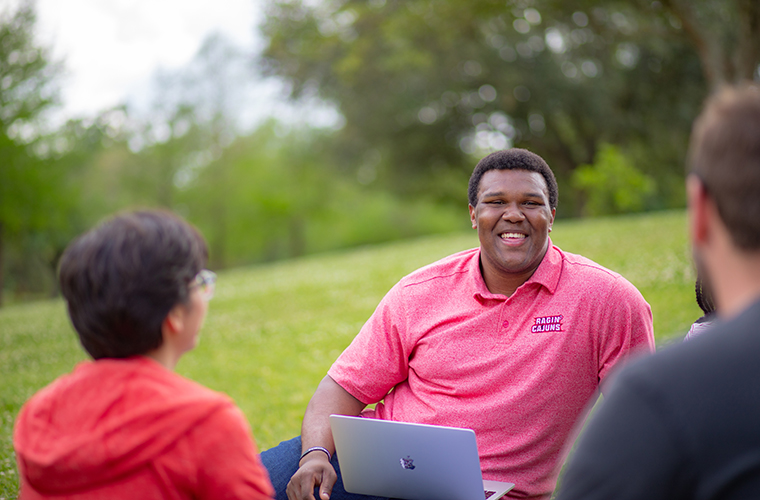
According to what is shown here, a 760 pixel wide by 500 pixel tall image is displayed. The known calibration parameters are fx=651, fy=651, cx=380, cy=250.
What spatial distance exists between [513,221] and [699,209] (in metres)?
1.76

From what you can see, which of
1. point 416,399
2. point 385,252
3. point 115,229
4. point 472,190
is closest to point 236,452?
point 115,229

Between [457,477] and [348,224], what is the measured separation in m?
39.2

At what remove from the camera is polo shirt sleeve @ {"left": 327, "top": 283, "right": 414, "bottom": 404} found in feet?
9.74

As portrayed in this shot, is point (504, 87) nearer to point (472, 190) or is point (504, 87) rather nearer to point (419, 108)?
point (419, 108)

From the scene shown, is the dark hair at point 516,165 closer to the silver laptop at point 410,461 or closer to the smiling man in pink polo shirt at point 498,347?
the smiling man in pink polo shirt at point 498,347

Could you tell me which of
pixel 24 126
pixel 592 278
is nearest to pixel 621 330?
pixel 592 278

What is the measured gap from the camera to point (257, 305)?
39.8ft

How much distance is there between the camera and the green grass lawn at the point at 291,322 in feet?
21.7

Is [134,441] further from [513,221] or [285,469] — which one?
[513,221]

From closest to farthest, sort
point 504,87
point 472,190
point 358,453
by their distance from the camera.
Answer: point 358,453, point 472,190, point 504,87

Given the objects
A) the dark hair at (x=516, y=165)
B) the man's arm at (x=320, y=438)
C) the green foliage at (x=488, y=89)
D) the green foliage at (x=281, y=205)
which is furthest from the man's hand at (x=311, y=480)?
the green foliage at (x=281, y=205)

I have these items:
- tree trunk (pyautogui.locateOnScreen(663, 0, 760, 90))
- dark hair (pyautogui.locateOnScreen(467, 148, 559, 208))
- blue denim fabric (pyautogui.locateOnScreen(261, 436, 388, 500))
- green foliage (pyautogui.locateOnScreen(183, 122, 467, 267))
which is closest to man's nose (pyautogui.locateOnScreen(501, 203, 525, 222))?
dark hair (pyautogui.locateOnScreen(467, 148, 559, 208))

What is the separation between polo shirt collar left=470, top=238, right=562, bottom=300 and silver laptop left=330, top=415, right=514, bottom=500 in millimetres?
791

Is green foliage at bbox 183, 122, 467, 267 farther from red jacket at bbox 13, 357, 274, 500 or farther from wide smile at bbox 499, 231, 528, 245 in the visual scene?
red jacket at bbox 13, 357, 274, 500
